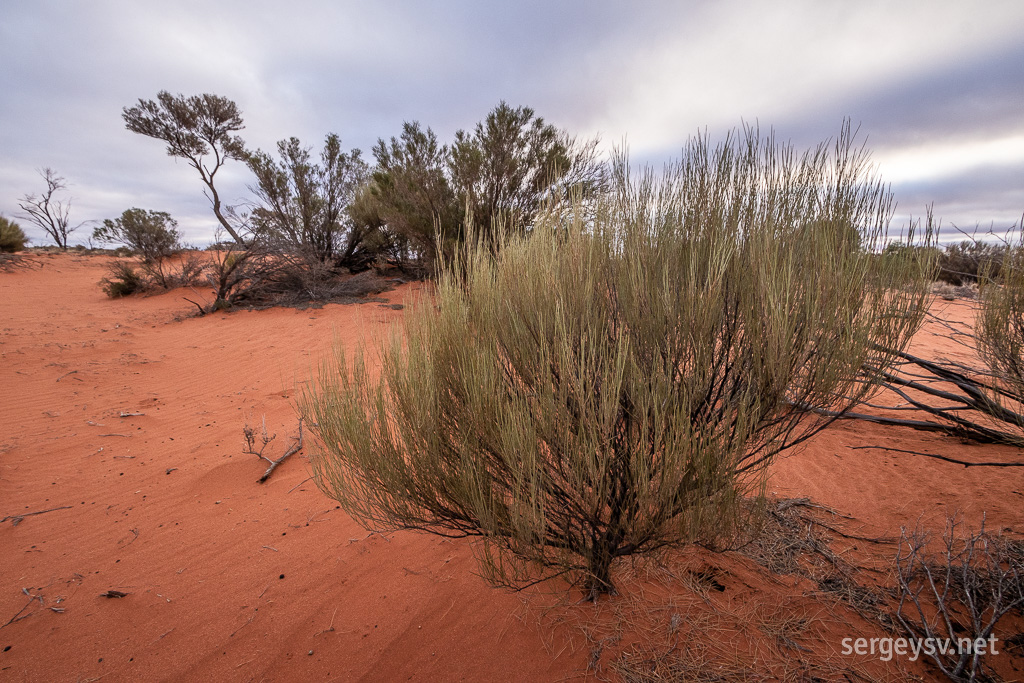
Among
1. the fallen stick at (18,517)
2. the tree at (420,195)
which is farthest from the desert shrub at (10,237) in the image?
the fallen stick at (18,517)

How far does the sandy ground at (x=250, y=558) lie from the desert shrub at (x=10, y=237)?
1791 cm

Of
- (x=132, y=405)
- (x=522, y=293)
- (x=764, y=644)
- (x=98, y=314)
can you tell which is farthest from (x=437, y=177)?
(x=764, y=644)

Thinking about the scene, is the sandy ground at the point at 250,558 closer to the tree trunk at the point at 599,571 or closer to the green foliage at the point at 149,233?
the tree trunk at the point at 599,571

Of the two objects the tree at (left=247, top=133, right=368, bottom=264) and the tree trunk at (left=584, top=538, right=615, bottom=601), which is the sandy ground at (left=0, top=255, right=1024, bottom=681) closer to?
→ the tree trunk at (left=584, top=538, right=615, bottom=601)

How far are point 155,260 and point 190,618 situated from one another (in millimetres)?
17153

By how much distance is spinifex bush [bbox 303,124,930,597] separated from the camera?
1728mm

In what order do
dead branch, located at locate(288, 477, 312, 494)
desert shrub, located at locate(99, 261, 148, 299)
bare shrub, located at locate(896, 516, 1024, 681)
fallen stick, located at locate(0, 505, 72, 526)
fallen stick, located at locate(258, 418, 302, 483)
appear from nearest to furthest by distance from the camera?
bare shrub, located at locate(896, 516, 1024, 681), fallen stick, located at locate(0, 505, 72, 526), dead branch, located at locate(288, 477, 312, 494), fallen stick, located at locate(258, 418, 302, 483), desert shrub, located at locate(99, 261, 148, 299)

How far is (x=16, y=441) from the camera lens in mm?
4332

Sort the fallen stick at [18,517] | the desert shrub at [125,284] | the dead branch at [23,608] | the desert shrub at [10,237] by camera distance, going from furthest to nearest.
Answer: the desert shrub at [10,237], the desert shrub at [125,284], the fallen stick at [18,517], the dead branch at [23,608]

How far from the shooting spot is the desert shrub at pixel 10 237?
55.1 ft

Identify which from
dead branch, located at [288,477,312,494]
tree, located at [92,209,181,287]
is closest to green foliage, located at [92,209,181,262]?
tree, located at [92,209,181,287]

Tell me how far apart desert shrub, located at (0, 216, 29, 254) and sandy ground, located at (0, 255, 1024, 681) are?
1791 centimetres

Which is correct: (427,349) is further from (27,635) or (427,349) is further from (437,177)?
(437,177)

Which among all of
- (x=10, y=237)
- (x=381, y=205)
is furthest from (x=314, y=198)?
(x=10, y=237)
